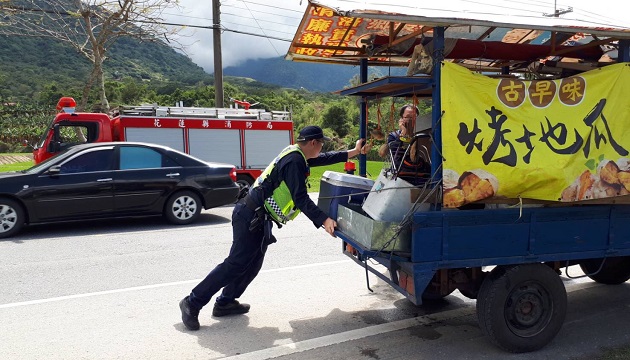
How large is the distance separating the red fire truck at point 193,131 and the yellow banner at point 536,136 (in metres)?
9.05

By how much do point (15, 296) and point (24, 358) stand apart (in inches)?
A: 63.1

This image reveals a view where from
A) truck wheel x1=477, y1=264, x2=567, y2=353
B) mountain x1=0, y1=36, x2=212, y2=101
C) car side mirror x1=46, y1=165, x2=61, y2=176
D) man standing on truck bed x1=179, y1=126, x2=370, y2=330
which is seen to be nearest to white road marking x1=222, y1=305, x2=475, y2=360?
man standing on truck bed x1=179, y1=126, x2=370, y2=330

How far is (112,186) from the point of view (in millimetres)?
8070

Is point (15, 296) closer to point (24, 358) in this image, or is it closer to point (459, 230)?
point (24, 358)

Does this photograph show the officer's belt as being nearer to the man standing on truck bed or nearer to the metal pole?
the man standing on truck bed

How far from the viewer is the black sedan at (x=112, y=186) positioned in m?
7.60

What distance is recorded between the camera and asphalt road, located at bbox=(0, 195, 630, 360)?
372cm

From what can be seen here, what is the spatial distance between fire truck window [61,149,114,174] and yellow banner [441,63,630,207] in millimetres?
6415

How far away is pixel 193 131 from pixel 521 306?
9.70 meters

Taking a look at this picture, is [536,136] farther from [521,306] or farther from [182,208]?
[182,208]

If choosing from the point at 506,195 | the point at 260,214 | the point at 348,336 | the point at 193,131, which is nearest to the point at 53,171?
the point at 193,131

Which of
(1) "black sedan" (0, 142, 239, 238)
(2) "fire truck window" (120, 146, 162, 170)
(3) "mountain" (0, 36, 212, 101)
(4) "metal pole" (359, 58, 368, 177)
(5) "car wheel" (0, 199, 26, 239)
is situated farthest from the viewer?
(3) "mountain" (0, 36, 212, 101)

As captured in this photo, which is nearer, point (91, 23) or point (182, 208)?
point (182, 208)

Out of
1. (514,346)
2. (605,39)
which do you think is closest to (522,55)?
(605,39)
